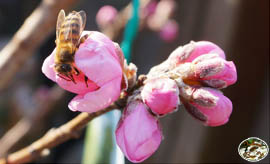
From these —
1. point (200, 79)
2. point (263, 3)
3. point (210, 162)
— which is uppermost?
point (200, 79)

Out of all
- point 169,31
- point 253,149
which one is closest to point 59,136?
point 253,149

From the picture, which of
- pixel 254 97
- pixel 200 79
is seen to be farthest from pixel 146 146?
pixel 254 97

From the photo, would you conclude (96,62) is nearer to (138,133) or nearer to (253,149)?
(138,133)

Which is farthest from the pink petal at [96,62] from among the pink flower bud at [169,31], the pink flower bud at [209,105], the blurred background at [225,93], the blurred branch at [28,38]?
the pink flower bud at [169,31]

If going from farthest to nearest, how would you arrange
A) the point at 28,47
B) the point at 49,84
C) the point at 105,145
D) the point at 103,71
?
the point at 49,84 < the point at 28,47 < the point at 105,145 < the point at 103,71

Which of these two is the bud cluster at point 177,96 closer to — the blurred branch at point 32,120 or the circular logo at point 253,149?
the circular logo at point 253,149

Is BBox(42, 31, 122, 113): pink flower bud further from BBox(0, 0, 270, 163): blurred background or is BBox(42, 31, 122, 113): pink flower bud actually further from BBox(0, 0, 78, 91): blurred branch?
BBox(0, 0, 270, 163): blurred background

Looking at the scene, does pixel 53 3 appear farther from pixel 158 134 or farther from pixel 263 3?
pixel 263 3
